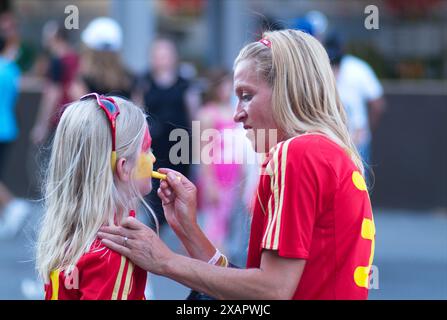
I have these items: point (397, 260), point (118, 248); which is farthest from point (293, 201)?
point (397, 260)

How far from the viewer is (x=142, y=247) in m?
2.57

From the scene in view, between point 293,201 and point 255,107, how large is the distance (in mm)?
366

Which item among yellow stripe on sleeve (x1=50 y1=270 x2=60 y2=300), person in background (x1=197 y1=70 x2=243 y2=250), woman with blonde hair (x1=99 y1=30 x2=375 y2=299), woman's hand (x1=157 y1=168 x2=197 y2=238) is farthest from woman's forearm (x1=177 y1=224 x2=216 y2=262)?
→ person in background (x1=197 y1=70 x2=243 y2=250)

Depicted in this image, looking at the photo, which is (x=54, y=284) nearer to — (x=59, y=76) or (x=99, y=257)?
(x=99, y=257)

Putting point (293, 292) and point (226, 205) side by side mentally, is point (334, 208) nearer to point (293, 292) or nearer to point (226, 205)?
point (293, 292)

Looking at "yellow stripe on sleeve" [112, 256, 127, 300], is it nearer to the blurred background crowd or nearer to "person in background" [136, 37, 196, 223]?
the blurred background crowd

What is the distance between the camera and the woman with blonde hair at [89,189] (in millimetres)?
2660

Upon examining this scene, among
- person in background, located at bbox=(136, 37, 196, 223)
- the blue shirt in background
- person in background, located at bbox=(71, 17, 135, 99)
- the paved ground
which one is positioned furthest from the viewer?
the blue shirt in background

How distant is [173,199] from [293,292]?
607mm

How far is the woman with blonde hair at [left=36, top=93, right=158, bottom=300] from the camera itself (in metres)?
2.66

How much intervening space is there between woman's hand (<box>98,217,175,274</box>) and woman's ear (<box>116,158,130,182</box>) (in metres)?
0.22

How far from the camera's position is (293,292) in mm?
2441

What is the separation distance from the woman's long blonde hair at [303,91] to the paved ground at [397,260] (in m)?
3.53
